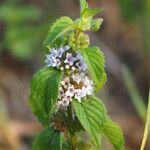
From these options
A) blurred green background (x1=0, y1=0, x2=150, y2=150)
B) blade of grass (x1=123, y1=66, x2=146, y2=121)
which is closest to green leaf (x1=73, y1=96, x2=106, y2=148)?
blade of grass (x1=123, y1=66, x2=146, y2=121)

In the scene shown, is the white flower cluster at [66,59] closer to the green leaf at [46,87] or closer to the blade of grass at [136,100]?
the green leaf at [46,87]

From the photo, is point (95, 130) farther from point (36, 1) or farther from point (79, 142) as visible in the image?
point (36, 1)

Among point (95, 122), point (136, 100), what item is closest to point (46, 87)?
point (95, 122)

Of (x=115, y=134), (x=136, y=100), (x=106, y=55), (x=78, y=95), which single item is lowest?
(x=115, y=134)

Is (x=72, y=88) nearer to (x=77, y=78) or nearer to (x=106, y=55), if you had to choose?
(x=77, y=78)

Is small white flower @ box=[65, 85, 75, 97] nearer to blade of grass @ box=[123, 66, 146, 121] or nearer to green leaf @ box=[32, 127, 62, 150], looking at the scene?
green leaf @ box=[32, 127, 62, 150]

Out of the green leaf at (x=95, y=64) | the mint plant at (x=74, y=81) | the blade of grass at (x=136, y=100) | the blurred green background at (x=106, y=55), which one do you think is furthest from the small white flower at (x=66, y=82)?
the blurred green background at (x=106, y=55)
